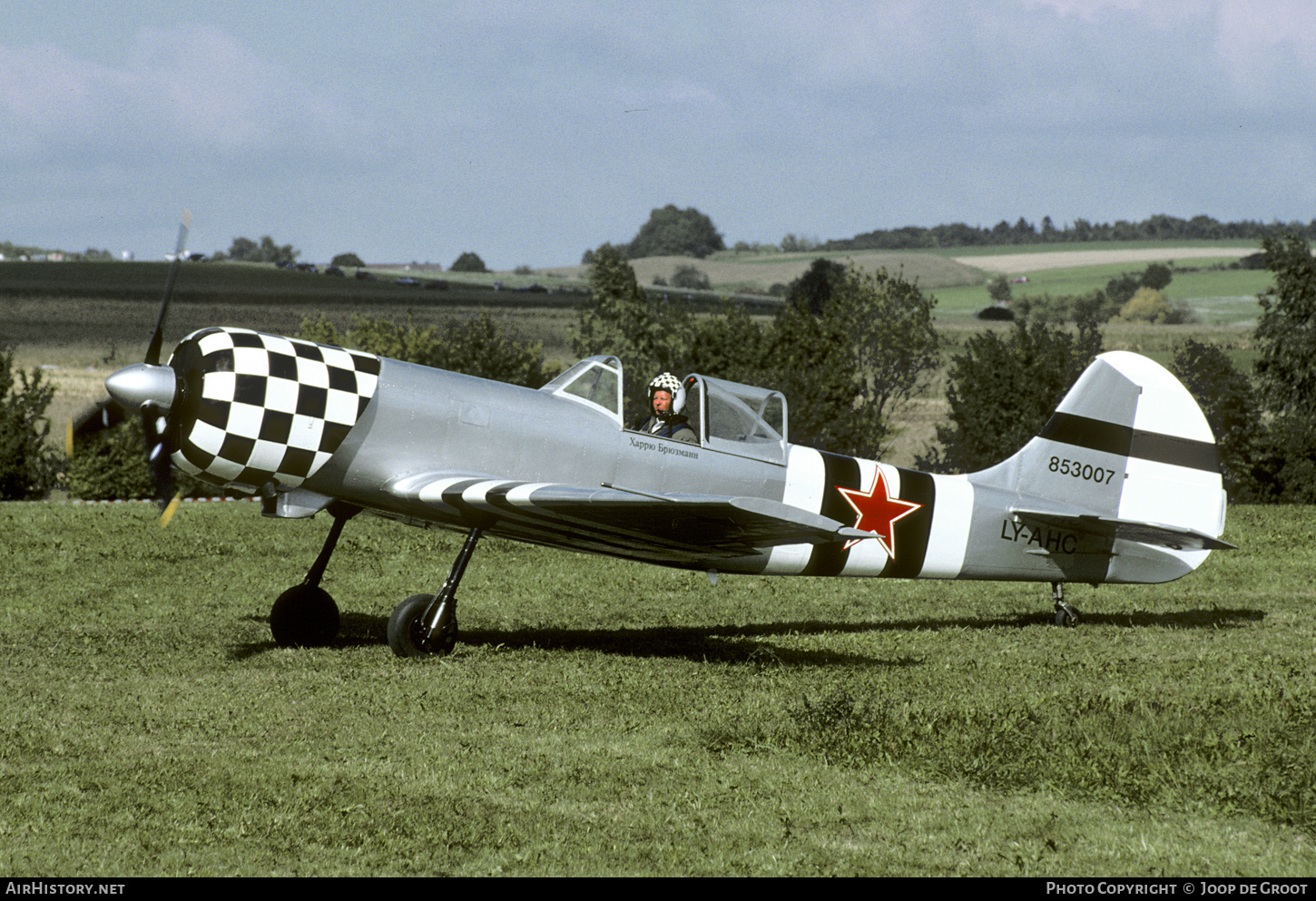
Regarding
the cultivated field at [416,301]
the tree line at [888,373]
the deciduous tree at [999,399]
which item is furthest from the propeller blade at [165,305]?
the cultivated field at [416,301]

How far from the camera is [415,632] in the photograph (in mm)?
9805

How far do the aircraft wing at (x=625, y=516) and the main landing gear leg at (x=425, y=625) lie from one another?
1.69 feet

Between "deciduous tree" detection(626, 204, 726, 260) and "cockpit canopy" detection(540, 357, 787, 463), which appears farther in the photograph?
"deciduous tree" detection(626, 204, 726, 260)

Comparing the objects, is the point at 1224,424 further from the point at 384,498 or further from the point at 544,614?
the point at 384,498

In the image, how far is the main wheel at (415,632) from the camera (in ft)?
32.1

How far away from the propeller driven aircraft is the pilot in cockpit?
0.07m

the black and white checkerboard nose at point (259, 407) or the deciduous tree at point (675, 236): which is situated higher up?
the deciduous tree at point (675, 236)

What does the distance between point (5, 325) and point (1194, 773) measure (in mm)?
76252

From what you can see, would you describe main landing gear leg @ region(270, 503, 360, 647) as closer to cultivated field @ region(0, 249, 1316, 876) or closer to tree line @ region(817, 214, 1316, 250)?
cultivated field @ region(0, 249, 1316, 876)

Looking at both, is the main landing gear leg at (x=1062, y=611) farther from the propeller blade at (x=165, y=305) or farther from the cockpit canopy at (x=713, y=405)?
the propeller blade at (x=165, y=305)

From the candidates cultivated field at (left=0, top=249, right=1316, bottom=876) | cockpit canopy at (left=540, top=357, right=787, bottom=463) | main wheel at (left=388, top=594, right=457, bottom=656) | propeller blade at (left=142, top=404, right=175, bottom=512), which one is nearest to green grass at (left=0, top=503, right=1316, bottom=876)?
cultivated field at (left=0, top=249, right=1316, bottom=876)

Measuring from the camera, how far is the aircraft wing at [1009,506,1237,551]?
11.6 m

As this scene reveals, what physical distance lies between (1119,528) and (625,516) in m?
5.56

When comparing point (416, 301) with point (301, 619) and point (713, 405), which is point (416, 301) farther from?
point (713, 405)
